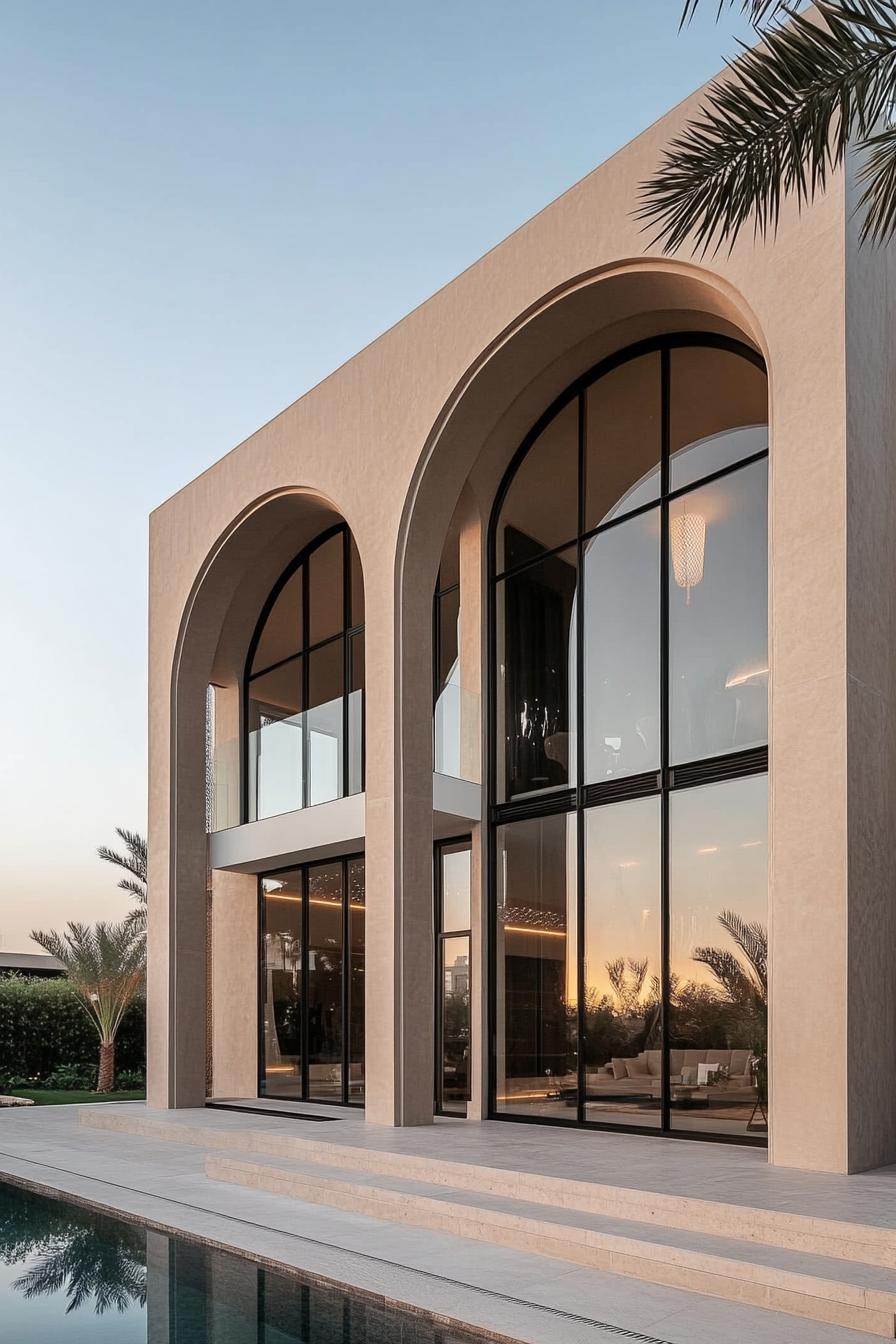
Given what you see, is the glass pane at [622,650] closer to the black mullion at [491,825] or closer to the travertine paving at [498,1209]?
the black mullion at [491,825]

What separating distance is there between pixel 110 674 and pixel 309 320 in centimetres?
1096

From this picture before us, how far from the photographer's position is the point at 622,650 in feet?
44.6

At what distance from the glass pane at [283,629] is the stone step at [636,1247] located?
9561 mm

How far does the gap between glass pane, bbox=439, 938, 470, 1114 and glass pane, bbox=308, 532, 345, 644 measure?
5.24 metres

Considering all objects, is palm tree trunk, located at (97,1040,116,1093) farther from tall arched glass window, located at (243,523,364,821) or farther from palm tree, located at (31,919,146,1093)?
tall arched glass window, located at (243,523,364,821)

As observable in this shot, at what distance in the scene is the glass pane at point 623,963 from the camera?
41.5 ft

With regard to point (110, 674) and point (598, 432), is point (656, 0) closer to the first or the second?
point (598, 432)

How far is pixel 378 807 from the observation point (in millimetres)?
14430

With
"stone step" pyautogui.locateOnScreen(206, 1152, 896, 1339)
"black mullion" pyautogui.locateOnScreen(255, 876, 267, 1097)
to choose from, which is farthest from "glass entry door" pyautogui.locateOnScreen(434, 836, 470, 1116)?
"black mullion" pyautogui.locateOnScreen(255, 876, 267, 1097)

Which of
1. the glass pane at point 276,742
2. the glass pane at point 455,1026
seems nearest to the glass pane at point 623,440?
the glass pane at point 455,1026

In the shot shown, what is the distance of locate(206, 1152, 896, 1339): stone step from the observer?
23.0 feet

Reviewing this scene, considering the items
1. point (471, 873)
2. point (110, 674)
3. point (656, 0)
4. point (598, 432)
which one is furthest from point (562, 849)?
point (110, 674)

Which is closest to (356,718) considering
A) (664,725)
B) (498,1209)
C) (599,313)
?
(664,725)

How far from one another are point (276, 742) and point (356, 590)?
8.98 ft
